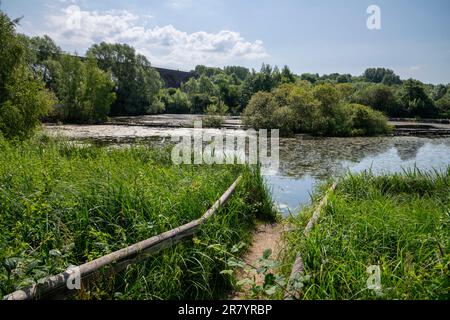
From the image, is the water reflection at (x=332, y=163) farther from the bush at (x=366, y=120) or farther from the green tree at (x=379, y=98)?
the green tree at (x=379, y=98)

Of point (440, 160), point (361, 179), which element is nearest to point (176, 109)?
point (440, 160)

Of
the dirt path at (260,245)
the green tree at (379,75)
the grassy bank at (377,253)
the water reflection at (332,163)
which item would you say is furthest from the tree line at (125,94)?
the green tree at (379,75)

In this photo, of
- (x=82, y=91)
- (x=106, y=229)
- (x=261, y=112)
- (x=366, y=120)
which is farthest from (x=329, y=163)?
(x=82, y=91)

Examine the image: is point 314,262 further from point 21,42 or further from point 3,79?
point 21,42

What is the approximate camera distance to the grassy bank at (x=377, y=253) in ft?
8.36

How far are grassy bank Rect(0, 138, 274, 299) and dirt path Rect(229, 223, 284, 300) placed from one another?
226mm

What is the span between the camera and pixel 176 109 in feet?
215

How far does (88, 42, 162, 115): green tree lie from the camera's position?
53594 mm

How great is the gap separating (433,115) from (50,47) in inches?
2711

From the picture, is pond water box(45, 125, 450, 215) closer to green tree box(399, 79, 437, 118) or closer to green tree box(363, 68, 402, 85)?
green tree box(399, 79, 437, 118)

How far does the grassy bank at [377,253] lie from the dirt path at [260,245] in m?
0.45

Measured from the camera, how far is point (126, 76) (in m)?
54.6

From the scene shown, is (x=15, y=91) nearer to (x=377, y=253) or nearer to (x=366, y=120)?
(x=377, y=253)

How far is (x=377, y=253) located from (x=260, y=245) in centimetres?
200
